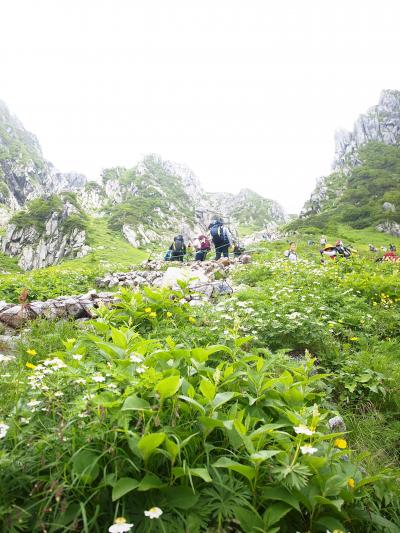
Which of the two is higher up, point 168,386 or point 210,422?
point 168,386

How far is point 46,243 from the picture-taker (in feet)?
178

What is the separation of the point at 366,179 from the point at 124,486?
12700cm

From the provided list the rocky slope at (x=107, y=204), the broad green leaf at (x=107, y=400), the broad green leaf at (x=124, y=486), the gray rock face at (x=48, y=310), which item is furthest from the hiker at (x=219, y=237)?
the rocky slope at (x=107, y=204)

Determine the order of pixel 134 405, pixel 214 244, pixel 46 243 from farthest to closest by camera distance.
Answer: pixel 46 243
pixel 214 244
pixel 134 405

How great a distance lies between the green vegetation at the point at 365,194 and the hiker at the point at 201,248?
166ft

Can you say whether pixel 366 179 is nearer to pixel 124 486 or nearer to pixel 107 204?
pixel 107 204

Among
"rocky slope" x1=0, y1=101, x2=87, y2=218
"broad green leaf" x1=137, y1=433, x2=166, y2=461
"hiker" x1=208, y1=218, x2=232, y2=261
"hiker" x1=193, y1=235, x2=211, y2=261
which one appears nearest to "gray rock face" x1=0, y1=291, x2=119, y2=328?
"broad green leaf" x1=137, y1=433, x2=166, y2=461

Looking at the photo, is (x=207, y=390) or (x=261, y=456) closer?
(x=261, y=456)

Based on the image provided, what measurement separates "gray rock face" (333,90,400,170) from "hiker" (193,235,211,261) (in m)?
150

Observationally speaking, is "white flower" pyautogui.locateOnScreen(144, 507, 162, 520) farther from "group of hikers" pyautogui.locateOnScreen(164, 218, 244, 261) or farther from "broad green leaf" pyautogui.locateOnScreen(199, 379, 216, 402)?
"group of hikers" pyautogui.locateOnScreen(164, 218, 244, 261)

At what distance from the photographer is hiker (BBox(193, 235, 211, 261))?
21.2 m

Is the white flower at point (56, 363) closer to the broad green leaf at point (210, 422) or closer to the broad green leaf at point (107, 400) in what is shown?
the broad green leaf at point (107, 400)

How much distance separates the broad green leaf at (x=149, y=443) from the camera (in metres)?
2.17

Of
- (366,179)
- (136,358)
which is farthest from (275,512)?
(366,179)
